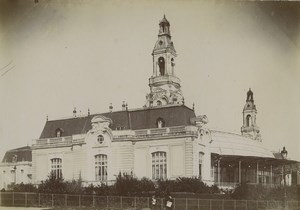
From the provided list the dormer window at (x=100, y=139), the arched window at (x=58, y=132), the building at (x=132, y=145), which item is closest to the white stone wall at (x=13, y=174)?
the building at (x=132, y=145)

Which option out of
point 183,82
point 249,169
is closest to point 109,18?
point 183,82

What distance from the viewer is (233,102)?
11.5m

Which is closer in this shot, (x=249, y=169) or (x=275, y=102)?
(x=275, y=102)

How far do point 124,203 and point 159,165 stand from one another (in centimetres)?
257

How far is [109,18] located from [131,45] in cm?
80

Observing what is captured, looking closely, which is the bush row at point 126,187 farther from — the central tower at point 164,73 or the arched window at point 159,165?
the central tower at point 164,73

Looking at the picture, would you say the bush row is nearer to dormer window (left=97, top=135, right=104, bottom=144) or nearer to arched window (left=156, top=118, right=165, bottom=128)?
dormer window (left=97, top=135, right=104, bottom=144)

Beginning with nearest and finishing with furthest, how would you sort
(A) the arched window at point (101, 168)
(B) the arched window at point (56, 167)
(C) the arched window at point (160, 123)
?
(B) the arched window at point (56, 167) < (A) the arched window at point (101, 168) < (C) the arched window at point (160, 123)

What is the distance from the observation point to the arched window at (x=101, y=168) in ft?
47.5

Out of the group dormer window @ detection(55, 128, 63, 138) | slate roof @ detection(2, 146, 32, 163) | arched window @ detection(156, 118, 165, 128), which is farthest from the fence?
arched window @ detection(156, 118, 165, 128)

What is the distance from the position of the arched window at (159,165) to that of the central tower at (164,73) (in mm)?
1460

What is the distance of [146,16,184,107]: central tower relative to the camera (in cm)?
1167

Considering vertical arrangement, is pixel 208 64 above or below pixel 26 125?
above

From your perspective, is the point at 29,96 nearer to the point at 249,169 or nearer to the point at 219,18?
the point at 219,18
